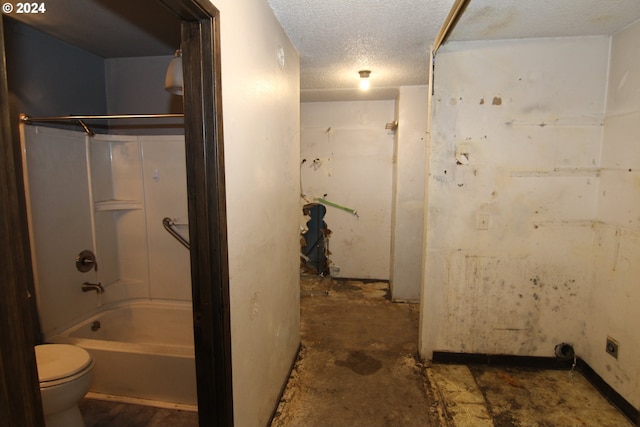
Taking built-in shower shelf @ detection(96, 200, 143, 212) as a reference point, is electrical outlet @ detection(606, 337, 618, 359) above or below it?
below

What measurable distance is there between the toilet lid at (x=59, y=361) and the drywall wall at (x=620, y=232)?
2939mm

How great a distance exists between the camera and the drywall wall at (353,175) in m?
3.95

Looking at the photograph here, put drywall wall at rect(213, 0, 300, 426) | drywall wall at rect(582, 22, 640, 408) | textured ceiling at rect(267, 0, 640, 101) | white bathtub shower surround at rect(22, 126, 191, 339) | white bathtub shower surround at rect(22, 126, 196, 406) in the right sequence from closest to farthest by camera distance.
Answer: drywall wall at rect(213, 0, 300, 426)
textured ceiling at rect(267, 0, 640, 101)
drywall wall at rect(582, 22, 640, 408)
white bathtub shower surround at rect(22, 126, 196, 406)
white bathtub shower surround at rect(22, 126, 191, 339)

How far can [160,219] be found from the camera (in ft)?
8.98

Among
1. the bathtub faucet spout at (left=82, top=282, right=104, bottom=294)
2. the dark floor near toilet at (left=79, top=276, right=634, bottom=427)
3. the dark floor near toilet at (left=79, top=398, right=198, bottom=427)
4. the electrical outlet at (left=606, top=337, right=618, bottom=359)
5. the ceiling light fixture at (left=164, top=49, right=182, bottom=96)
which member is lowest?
the dark floor near toilet at (left=79, top=398, right=198, bottom=427)

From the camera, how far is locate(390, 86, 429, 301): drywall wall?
3322mm

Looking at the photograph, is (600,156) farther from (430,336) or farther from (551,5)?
(430,336)

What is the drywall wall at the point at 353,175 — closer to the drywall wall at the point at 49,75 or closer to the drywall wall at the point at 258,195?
the drywall wall at the point at 258,195

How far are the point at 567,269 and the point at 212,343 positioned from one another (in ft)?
7.56

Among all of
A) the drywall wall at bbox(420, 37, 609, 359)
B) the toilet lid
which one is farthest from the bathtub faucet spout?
the drywall wall at bbox(420, 37, 609, 359)

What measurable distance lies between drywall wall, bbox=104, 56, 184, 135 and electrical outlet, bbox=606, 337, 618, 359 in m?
3.35

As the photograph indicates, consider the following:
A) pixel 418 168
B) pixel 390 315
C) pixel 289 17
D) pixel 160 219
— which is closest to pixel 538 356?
pixel 390 315

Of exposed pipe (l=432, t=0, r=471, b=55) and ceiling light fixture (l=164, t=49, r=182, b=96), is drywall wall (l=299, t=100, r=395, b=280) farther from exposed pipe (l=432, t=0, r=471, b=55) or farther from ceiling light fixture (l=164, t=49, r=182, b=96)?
ceiling light fixture (l=164, t=49, r=182, b=96)

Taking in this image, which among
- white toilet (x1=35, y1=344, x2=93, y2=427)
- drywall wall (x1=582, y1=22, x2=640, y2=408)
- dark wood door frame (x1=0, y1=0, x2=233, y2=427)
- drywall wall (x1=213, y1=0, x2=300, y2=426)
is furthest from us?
drywall wall (x1=582, y1=22, x2=640, y2=408)
